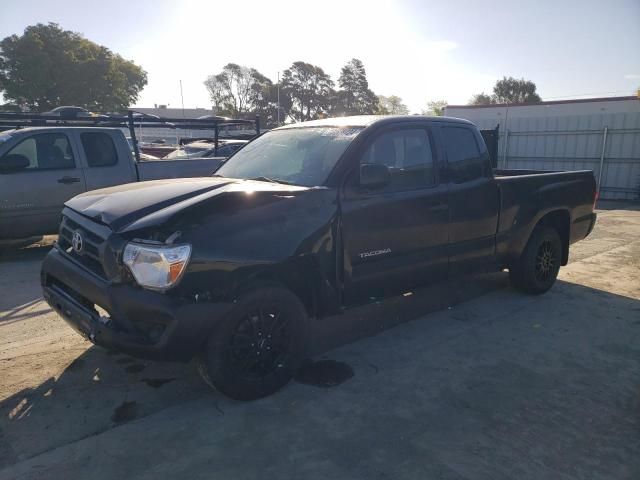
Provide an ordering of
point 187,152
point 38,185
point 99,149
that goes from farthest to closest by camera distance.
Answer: point 187,152 < point 99,149 < point 38,185

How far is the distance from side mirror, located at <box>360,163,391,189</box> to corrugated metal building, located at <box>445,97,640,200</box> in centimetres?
1608

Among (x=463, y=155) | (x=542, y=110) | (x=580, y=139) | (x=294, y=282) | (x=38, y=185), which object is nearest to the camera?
(x=294, y=282)

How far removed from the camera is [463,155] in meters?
4.51

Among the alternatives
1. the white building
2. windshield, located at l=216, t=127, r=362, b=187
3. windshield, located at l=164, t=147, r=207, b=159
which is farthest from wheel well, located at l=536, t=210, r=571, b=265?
the white building

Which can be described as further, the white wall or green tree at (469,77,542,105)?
green tree at (469,77,542,105)

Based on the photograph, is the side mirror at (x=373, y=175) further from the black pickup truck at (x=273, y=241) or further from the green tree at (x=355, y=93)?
the green tree at (x=355, y=93)

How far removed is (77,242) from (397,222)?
238 cm

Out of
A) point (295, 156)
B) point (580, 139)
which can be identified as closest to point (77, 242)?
point (295, 156)

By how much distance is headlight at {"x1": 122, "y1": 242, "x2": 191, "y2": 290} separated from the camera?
8.80 feet

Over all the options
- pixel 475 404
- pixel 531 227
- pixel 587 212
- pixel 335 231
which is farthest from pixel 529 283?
pixel 335 231

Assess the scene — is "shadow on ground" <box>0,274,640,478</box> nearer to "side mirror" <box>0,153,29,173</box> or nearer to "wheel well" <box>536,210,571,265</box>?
"wheel well" <box>536,210,571,265</box>

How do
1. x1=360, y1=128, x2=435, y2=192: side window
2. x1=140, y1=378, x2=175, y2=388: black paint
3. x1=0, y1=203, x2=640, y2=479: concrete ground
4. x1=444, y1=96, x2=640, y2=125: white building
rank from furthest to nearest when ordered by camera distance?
1. x1=444, y1=96, x2=640, y2=125: white building
2. x1=360, y1=128, x2=435, y2=192: side window
3. x1=140, y1=378, x2=175, y2=388: black paint
4. x1=0, y1=203, x2=640, y2=479: concrete ground

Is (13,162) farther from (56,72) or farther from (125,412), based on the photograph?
(56,72)

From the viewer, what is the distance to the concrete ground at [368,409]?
253 cm
